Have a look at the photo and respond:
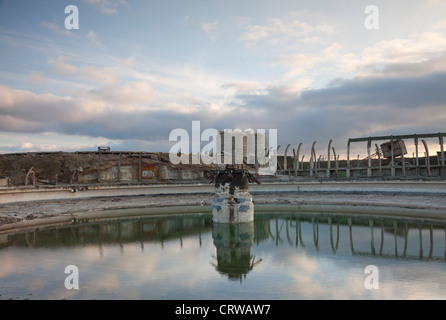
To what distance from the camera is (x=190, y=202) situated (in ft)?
131

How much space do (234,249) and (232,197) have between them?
23.3 ft

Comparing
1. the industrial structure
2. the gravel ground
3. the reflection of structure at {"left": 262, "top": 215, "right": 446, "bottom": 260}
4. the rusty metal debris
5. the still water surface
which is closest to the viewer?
the still water surface

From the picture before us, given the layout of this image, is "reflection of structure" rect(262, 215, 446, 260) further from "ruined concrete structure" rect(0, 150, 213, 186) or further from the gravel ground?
"ruined concrete structure" rect(0, 150, 213, 186)

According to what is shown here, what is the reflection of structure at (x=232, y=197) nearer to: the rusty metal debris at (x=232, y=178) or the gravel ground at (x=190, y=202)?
the rusty metal debris at (x=232, y=178)

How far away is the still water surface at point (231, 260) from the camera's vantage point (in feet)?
38.9

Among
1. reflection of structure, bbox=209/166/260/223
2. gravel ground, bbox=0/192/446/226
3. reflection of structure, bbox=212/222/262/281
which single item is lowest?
reflection of structure, bbox=212/222/262/281

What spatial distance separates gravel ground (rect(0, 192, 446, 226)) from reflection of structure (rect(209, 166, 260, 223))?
13927mm

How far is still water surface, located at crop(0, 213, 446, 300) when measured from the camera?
11.8 meters

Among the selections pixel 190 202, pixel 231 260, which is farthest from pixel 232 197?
pixel 190 202

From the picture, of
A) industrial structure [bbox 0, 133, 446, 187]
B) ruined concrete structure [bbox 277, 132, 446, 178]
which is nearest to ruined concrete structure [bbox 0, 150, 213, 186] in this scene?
industrial structure [bbox 0, 133, 446, 187]

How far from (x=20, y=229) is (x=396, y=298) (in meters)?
25.8

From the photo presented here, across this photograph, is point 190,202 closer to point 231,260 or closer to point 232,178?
point 232,178

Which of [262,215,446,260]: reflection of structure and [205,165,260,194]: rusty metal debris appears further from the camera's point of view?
[205,165,260,194]: rusty metal debris
